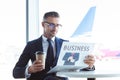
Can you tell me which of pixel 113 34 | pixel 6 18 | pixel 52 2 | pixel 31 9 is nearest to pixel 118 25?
pixel 113 34

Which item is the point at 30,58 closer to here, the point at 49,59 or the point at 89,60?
the point at 49,59

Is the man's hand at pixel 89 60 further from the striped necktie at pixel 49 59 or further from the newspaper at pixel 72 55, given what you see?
the striped necktie at pixel 49 59

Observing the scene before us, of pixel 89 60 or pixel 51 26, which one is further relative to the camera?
pixel 51 26

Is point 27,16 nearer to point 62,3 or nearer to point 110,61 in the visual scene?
point 62,3

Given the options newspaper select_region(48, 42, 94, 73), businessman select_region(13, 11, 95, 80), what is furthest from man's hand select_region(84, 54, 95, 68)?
businessman select_region(13, 11, 95, 80)

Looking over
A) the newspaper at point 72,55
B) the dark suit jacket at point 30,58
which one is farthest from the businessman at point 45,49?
the newspaper at point 72,55

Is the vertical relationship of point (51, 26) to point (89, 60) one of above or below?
above

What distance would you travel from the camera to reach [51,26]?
1.92 meters

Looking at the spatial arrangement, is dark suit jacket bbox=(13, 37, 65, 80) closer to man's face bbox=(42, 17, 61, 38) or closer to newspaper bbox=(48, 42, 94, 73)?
Result: man's face bbox=(42, 17, 61, 38)

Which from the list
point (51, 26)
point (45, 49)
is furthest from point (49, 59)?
point (51, 26)

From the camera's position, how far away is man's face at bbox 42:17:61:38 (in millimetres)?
1914

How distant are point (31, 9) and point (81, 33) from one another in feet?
2.15

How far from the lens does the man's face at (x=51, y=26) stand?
6.28 feet

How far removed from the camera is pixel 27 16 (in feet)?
9.49
